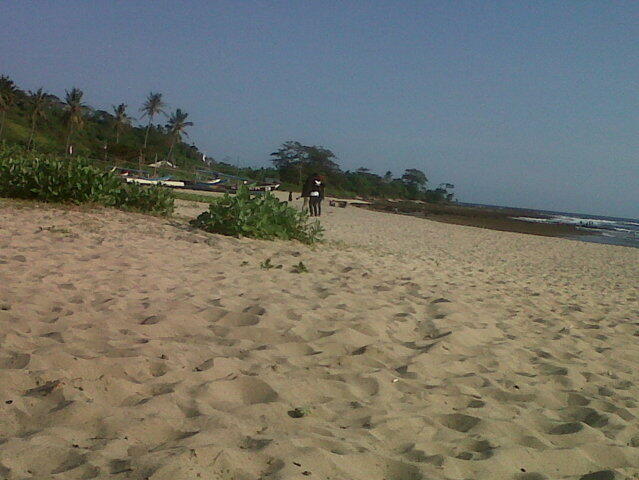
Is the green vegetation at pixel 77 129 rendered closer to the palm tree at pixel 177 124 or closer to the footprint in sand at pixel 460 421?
the palm tree at pixel 177 124

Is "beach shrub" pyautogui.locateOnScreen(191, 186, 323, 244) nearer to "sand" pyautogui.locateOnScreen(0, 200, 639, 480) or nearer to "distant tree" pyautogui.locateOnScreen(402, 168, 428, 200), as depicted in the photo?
"sand" pyautogui.locateOnScreen(0, 200, 639, 480)

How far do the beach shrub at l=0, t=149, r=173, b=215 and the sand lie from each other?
10.3ft

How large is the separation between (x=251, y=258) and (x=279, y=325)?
8.70ft

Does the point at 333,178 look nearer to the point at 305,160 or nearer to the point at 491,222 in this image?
the point at 305,160

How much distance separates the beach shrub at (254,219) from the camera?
309 inches

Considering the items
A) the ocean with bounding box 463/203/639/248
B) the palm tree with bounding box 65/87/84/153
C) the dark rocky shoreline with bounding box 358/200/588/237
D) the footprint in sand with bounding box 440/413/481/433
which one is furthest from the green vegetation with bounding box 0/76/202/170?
the footprint in sand with bounding box 440/413/481/433

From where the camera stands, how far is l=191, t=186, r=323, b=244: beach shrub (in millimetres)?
7848

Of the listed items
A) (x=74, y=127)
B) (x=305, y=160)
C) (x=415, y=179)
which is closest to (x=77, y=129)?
(x=74, y=127)

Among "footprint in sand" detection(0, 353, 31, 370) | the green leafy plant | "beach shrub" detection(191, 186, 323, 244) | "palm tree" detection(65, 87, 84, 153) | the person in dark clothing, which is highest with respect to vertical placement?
"palm tree" detection(65, 87, 84, 153)

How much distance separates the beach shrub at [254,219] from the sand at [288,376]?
7.04ft

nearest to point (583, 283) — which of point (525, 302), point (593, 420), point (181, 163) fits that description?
point (525, 302)

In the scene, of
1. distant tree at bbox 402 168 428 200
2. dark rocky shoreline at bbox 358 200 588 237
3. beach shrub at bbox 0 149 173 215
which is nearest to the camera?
beach shrub at bbox 0 149 173 215

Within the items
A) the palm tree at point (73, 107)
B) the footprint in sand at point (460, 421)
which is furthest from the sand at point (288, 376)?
the palm tree at point (73, 107)

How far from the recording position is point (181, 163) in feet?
193
